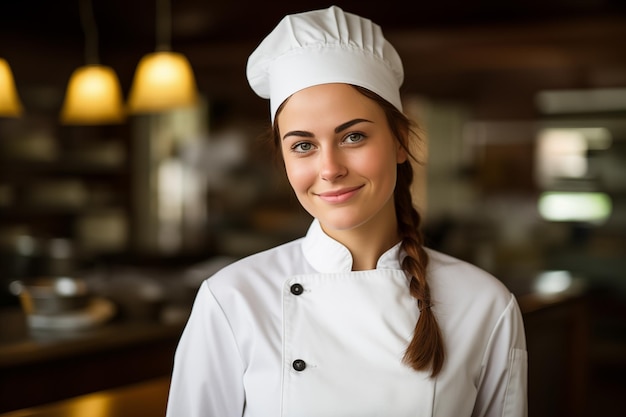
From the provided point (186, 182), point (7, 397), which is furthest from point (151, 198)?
point (7, 397)

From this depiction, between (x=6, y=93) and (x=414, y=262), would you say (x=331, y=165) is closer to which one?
(x=414, y=262)

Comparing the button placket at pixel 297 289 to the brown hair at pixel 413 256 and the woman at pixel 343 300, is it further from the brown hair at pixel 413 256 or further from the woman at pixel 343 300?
the brown hair at pixel 413 256

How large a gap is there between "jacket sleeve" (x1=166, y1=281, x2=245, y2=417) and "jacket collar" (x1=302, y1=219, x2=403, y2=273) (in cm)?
21

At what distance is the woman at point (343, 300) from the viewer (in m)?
1.46

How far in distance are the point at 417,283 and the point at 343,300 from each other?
15 cm

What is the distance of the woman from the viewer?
57.4 inches

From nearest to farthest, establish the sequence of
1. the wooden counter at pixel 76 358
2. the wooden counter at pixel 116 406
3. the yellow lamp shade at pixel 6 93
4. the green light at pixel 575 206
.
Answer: the wooden counter at pixel 116 406
the wooden counter at pixel 76 358
the yellow lamp shade at pixel 6 93
the green light at pixel 575 206

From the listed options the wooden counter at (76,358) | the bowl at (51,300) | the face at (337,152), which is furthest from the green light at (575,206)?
the face at (337,152)

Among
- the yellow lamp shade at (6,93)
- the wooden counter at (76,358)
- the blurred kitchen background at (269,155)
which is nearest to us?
the wooden counter at (76,358)

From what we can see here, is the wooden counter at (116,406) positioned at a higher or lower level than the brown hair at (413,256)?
lower

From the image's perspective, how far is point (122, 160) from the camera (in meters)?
8.18

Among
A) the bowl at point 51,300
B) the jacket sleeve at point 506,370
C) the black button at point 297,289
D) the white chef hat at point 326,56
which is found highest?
the white chef hat at point 326,56

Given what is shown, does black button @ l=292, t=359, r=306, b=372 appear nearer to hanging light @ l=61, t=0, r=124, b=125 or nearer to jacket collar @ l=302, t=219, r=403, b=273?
jacket collar @ l=302, t=219, r=403, b=273

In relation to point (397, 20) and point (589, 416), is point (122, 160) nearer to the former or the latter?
point (397, 20)
